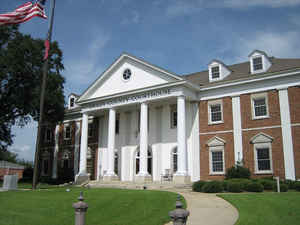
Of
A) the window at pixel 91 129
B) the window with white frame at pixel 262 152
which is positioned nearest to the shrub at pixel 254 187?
the window with white frame at pixel 262 152

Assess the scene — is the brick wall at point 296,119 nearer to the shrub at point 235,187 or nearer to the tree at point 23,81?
the shrub at point 235,187

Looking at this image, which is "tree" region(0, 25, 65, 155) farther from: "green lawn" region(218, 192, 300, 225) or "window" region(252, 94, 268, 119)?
"green lawn" region(218, 192, 300, 225)

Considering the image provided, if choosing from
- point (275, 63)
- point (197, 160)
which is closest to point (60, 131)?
point (197, 160)

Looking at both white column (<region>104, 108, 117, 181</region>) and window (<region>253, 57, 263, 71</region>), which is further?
white column (<region>104, 108, 117, 181</region>)

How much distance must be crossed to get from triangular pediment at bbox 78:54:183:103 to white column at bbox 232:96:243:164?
5141 mm

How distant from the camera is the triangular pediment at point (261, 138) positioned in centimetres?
2639

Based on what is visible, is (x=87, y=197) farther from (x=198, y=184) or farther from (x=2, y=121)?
(x=2, y=121)

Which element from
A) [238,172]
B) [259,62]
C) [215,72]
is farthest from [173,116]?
[259,62]

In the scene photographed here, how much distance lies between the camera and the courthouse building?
1028 inches

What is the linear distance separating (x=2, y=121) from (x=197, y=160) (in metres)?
21.7

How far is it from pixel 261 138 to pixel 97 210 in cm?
1655

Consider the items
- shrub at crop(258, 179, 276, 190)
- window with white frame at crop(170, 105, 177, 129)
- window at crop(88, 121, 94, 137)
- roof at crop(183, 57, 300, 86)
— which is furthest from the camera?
window at crop(88, 121, 94, 137)

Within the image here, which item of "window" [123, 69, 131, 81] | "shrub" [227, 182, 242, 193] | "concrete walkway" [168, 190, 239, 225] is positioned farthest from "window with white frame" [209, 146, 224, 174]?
"concrete walkway" [168, 190, 239, 225]

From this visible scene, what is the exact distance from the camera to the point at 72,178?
38719 mm
